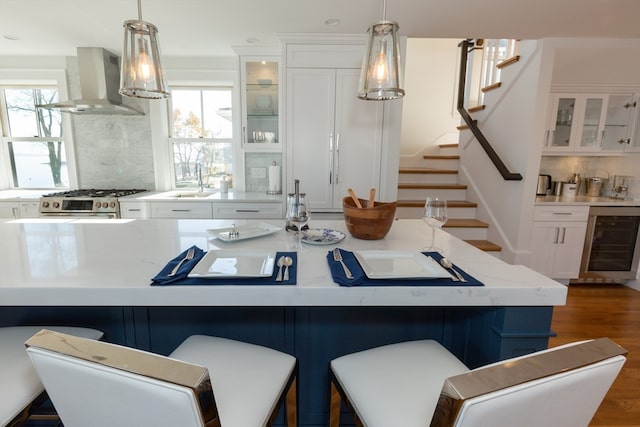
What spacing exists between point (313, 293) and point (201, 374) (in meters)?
0.47

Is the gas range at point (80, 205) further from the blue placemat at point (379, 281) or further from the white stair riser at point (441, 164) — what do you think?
the white stair riser at point (441, 164)

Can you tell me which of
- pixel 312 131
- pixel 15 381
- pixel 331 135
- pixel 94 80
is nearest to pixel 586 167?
pixel 331 135

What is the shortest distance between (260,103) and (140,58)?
73.9 inches

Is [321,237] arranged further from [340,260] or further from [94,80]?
[94,80]

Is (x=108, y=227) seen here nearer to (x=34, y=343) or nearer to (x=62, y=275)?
(x=62, y=275)

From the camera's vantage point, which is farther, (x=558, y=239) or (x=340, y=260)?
(x=558, y=239)

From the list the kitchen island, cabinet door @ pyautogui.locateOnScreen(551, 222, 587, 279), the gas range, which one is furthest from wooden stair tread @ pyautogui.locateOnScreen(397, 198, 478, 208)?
the gas range

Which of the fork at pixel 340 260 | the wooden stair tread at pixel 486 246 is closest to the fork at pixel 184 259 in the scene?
the fork at pixel 340 260

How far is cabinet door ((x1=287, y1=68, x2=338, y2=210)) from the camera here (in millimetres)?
2852

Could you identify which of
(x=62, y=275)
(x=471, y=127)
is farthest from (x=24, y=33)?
(x=471, y=127)

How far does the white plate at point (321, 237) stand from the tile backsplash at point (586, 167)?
331 cm

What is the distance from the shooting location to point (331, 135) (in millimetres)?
2936

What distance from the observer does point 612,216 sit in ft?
10.2

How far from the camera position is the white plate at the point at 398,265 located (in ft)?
3.38
